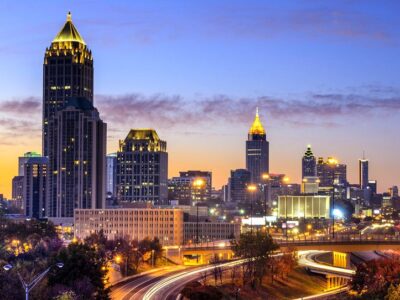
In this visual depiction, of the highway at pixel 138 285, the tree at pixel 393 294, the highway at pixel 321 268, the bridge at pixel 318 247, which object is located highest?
the bridge at pixel 318 247

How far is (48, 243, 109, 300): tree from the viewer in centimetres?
9531

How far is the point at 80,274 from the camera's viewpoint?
9944 centimetres

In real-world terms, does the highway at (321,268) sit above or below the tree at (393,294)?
below

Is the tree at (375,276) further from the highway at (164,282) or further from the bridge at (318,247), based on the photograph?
the bridge at (318,247)

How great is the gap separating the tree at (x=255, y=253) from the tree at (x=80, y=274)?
3651cm

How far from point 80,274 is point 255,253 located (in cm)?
4443

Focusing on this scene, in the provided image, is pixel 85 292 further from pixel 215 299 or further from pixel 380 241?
pixel 380 241

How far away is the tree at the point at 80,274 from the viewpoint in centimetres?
9531

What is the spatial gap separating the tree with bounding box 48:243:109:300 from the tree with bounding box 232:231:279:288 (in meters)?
36.5

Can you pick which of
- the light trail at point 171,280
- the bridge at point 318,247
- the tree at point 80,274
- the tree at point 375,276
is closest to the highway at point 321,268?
the bridge at point 318,247

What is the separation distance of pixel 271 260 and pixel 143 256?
2149 centimetres

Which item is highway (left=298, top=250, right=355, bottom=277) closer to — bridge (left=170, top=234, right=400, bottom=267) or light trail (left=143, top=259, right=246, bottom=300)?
bridge (left=170, top=234, right=400, bottom=267)

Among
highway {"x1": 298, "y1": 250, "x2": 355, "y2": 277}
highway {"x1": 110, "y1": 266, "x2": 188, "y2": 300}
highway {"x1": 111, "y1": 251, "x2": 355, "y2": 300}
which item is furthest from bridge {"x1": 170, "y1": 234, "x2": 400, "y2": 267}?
highway {"x1": 110, "y1": 266, "x2": 188, "y2": 300}

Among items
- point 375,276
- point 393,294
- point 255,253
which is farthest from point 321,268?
point 393,294
